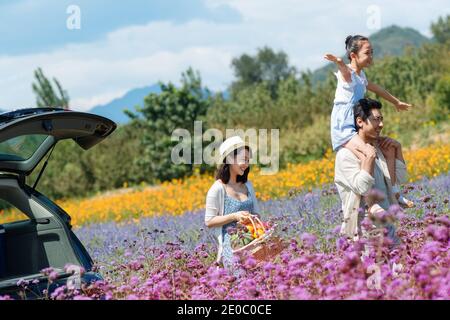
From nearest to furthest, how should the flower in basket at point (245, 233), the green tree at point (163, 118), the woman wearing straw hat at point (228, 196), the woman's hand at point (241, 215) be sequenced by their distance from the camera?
the flower in basket at point (245, 233) < the woman's hand at point (241, 215) < the woman wearing straw hat at point (228, 196) < the green tree at point (163, 118)

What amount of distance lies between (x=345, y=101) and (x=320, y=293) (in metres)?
2.11

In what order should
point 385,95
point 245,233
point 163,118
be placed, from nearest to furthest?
point 245,233
point 385,95
point 163,118

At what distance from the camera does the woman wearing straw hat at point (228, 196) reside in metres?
5.32

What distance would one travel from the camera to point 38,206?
4.94m

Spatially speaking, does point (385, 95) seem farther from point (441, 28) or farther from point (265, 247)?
point (441, 28)

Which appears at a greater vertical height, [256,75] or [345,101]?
[256,75]

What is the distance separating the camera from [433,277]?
3424 mm

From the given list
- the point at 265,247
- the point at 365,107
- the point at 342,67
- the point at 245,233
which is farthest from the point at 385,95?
the point at 265,247

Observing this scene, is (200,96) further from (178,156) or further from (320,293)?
(320,293)

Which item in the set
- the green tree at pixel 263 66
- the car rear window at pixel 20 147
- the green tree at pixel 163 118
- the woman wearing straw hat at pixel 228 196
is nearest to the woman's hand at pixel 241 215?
the woman wearing straw hat at pixel 228 196

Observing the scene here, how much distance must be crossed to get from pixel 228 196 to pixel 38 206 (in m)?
1.40

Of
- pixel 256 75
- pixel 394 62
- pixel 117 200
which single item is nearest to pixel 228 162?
pixel 117 200

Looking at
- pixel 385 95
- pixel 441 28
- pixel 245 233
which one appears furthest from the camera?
pixel 441 28

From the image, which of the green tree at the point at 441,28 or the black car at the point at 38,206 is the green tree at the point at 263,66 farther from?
the black car at the point at 38,206
